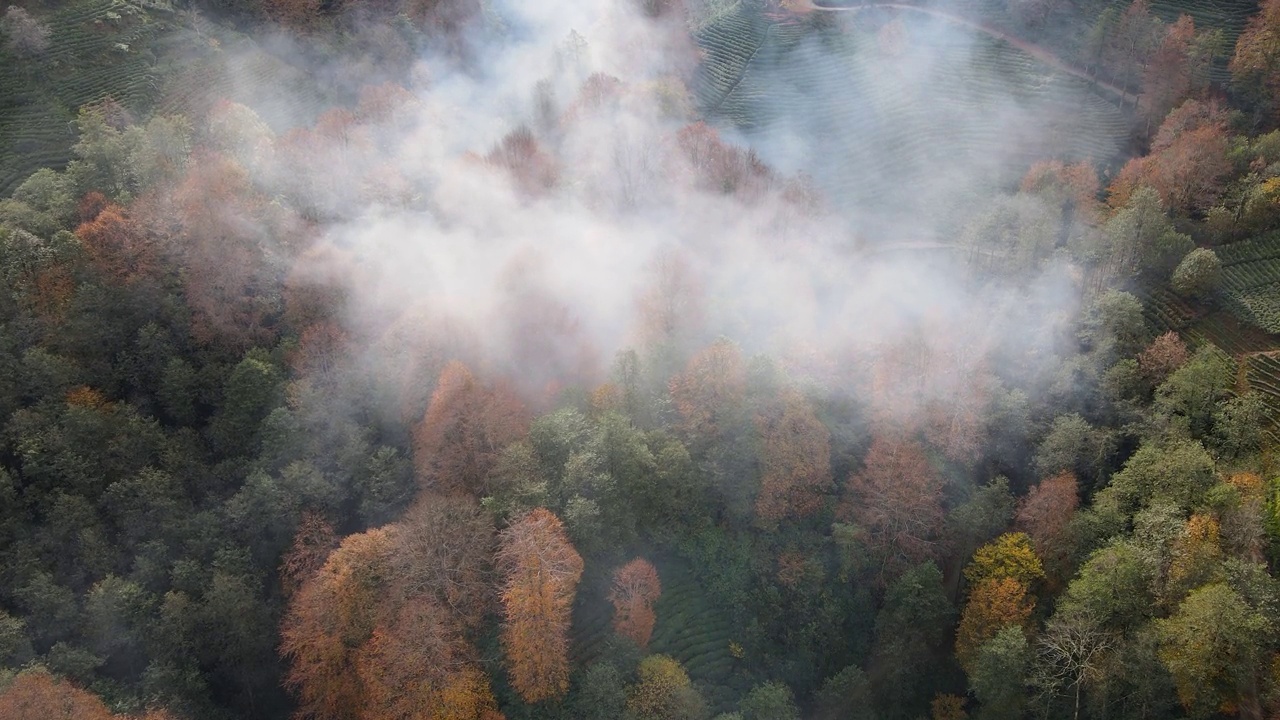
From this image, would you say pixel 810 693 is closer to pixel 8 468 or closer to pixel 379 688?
pixel 379 688

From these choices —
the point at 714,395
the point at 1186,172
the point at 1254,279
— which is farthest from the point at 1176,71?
the point at 714,395

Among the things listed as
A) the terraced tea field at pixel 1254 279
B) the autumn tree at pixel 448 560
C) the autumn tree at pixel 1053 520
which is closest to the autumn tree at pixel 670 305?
the autumn tree at pixel 448 560

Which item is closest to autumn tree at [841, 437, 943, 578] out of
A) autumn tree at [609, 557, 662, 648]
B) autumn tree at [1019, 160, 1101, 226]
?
autumn tree at [609, 557, 662, 648]

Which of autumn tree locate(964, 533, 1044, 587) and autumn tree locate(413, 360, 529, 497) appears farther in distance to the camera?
autumn tree locate(413, 360, 529, 497)

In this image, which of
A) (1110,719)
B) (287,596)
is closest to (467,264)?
(287,596)

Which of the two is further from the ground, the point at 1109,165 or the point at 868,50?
the point at 868,50

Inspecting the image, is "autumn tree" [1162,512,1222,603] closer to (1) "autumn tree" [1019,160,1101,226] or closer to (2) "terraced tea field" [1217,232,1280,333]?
(2) "terraced tea field" [1217,232,1280,333]
